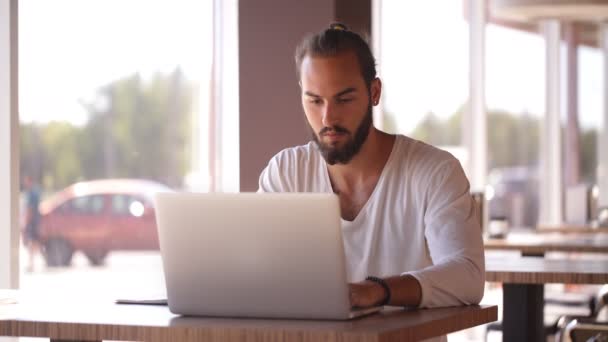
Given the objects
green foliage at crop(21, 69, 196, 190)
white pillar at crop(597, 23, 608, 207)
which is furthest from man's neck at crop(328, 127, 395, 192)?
white pillar at crop(597, 23, 608, 207)

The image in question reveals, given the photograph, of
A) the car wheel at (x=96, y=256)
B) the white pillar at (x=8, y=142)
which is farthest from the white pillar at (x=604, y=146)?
the white pillar at (x=8, y=142)

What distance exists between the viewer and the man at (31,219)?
3980 mm

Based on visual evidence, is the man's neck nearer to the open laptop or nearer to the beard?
the beard

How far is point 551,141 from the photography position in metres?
9.82

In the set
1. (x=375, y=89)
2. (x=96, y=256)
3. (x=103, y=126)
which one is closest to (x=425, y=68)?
(x=96, y=256)

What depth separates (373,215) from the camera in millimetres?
2631

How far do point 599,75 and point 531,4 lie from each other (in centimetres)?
354

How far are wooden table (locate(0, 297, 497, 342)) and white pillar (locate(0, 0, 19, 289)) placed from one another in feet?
4.80

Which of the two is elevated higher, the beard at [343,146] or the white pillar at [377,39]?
the white pillar at [377,39]

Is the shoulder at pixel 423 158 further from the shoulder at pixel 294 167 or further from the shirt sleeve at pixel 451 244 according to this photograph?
the shoulder at pixel 294 167

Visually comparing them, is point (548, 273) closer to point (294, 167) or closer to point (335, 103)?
point (294, 167)

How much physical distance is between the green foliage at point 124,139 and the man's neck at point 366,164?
1605mm

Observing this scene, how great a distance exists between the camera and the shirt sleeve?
232 cm

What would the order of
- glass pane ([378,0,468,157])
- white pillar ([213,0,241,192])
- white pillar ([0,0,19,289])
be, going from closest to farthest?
white pillar ([0,0,19,289])
white pillar ([213,0,241,192])
glass pane ([378,0,468,157])
